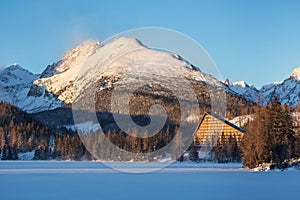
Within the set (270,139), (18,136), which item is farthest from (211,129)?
(270,139)

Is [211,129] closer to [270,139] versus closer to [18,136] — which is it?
[18,136]

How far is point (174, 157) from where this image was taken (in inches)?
3091

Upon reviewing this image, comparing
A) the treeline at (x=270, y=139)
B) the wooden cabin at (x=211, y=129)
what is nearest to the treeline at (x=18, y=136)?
the wooden cabin at (x=211, y=129)

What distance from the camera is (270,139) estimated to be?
138ft

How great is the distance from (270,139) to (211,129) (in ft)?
197

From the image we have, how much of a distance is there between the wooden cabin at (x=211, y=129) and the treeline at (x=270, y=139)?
45.8 meters

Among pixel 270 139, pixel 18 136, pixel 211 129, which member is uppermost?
pixel 211 129

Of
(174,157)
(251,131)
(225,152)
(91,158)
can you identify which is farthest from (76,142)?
(251,131)

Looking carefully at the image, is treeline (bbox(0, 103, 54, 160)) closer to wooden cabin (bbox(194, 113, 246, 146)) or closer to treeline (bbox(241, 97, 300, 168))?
wooden cabin (bbox(194, 113, 246, 146))

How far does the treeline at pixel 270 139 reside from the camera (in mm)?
41531

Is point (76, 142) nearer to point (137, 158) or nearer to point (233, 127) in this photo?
point (137, 158)

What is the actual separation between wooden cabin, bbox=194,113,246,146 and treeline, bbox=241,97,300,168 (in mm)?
45799

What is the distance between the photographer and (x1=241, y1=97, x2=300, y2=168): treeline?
41531 millimetres

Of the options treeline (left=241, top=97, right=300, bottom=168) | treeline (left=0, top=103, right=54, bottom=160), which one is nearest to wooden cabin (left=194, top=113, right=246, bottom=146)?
treeline (left=0, top=103, right=54, bottom=160)
